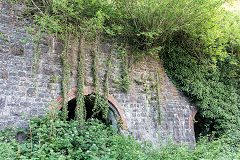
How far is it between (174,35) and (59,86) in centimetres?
523

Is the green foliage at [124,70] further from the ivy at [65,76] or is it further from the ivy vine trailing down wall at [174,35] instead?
the ivy at [65,76]

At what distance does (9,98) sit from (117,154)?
10.2ft

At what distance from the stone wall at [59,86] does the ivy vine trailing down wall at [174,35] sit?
0.95ft

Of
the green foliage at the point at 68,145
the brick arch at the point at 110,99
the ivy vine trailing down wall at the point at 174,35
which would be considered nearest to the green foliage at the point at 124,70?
the ivy vine trailing down wall at the point at 174,35

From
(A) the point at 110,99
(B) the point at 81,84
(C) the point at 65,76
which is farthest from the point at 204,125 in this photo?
(C) the point at 65,76

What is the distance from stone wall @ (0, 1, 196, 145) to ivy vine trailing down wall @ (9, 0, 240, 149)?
29 cm

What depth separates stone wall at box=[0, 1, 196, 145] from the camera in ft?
17.8

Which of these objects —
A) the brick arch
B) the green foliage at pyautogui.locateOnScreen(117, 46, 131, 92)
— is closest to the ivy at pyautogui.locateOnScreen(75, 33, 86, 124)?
the brick arch

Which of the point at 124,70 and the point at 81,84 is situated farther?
the point at 124,70

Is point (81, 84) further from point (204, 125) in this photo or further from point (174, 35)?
point (204, 125)

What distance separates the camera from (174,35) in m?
8.58

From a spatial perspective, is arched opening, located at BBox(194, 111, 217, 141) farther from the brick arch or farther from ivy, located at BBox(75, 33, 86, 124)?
ivy, located at BBox(75, 33, 86, 124)

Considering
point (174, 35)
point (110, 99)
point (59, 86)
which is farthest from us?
point (174, 35)

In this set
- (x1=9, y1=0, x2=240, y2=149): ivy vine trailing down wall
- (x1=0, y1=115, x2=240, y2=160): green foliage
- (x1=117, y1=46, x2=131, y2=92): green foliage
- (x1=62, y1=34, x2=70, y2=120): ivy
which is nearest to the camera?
(x1=0, y1=115, x2=240, y2=160): green foliage
